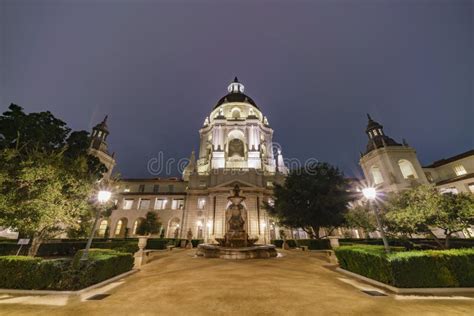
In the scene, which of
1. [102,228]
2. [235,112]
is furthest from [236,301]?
[235,112]

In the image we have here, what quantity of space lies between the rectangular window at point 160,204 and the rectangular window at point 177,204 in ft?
6.08

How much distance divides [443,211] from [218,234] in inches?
1293

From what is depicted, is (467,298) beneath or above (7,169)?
beneath

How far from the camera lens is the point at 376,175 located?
143 feet

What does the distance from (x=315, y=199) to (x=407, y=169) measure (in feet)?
105

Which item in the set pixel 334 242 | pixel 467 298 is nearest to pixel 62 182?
pixel 467 298

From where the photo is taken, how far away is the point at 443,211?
441 inches

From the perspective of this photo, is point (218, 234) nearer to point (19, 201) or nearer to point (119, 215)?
point (119, 215)

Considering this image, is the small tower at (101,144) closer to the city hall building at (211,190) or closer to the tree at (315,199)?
the city hall building at (211,190)

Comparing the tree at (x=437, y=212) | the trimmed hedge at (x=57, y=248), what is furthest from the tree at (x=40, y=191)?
→ the tree at (x=437, y=212)

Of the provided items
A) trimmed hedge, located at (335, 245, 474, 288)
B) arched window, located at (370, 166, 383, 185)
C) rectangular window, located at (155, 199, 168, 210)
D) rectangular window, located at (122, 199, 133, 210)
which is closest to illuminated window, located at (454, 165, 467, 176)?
arched window, located at (370, 166, 383, 185)

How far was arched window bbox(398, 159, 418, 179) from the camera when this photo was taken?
132 feet

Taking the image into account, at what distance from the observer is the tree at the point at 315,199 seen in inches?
950

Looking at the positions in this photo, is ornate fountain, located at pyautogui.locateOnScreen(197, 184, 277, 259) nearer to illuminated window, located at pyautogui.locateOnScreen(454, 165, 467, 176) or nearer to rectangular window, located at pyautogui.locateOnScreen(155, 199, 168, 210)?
rectangular window, located at pyautogui.locateOnScreen(155, 199, 168, 210)
